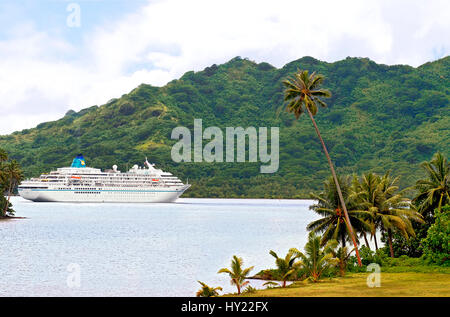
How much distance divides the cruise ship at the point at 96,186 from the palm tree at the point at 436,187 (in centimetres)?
13103

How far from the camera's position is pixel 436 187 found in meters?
39.6

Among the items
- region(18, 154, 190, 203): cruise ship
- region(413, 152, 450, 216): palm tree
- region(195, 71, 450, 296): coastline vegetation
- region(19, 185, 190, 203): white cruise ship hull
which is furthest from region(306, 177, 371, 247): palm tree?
region(19, 185, 190, 203): white cruise ship hull

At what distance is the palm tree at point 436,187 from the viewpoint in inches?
1542

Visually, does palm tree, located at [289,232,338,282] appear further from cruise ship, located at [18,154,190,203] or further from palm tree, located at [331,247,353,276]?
cruise ship, located at [18,154,190,203]

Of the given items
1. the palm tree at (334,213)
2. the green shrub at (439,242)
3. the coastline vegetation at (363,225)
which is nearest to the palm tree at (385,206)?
the coastline vegetation at (363,225)

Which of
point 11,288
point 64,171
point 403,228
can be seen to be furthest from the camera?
point 64,171

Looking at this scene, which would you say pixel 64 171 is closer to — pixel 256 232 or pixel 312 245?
pixel 256 232

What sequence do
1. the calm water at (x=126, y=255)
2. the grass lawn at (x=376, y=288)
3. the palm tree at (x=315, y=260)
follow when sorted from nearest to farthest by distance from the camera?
the grass lawn at (x=376, y=288) → the palm tree at (x=315, y=260) → the calm water at (x=126, y=255)

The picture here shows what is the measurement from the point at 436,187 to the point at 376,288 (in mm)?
15858

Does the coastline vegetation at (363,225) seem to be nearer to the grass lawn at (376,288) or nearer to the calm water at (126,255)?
the grass lawn at (376,288)
